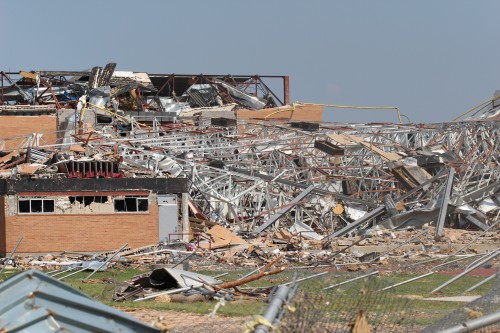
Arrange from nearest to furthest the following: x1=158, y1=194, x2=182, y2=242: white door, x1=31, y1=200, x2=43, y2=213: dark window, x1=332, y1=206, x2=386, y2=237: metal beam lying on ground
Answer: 1. x1=31, y1=200, x2=43, y2=213: dark window
2. x1=158, y1=194, x2=182, y2=242: white door
3. x1=332, y1=206, x2=386, y2=237: metal beam lying on ground

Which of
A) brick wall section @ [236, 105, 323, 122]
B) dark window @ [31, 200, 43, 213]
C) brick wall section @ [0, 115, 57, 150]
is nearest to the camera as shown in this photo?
dark window @ [31, 200, 43, 213]

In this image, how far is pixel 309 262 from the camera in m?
36.2

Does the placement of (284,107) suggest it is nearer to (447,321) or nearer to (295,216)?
(295,216)

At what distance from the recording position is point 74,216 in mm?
44812

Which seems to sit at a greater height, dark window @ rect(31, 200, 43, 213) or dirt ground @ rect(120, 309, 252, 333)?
dirt ground @ rect(120, 309, 252, 333)

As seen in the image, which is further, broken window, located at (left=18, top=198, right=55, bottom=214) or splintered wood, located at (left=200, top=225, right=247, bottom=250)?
broken window, located at (left=18, top=198, right=55, bottom=214)

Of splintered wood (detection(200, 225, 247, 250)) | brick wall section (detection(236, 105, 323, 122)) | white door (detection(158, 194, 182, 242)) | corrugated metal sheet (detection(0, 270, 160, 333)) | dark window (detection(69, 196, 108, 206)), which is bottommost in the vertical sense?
splintered wood (detection(200, 225, 247, 250))

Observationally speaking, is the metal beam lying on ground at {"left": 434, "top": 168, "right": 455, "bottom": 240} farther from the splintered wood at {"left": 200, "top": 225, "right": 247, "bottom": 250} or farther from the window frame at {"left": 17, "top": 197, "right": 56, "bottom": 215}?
the window frame at {"left": 17, "top": 197, "right": 56, "bottom": 215}

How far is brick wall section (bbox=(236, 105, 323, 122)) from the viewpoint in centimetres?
7443

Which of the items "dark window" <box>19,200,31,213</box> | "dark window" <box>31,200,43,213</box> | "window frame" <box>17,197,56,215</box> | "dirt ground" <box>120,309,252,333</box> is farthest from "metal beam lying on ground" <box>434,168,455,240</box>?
"dirt ground" <box>120,309,252,333</box>

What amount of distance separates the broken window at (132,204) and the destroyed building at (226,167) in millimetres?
52

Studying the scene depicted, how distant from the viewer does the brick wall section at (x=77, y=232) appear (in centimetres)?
4415

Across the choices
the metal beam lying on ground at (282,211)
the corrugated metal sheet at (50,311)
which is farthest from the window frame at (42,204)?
the corrugated metal sheet at (50,311)

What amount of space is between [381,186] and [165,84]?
26131 mm
